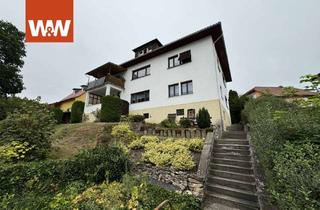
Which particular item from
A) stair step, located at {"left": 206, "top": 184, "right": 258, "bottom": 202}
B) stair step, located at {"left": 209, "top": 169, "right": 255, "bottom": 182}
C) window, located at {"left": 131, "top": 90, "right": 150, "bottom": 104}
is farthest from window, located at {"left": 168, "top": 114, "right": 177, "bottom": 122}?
stair step, located at {"left": 206, "top": 184, "right": 258, "bottom": 202}

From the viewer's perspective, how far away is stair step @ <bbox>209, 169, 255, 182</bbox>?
16.3ft

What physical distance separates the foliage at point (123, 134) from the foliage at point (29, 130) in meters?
3.78

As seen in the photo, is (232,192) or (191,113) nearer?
(232,192)

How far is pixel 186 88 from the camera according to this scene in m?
12.8

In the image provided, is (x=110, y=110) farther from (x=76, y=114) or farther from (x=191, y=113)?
(x=191, y=113)

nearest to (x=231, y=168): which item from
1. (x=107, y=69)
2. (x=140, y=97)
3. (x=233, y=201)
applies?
(x=233, y=201)

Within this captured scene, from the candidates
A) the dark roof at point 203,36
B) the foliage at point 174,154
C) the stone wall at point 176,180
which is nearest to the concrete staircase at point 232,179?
the stone wall at point 176,180

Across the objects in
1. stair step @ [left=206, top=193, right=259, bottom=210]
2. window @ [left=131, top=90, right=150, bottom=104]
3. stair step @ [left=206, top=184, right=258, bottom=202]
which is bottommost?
stair step @ [left=206, top=193, right=259, bottom=210]

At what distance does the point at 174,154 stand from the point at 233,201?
2.66 meters

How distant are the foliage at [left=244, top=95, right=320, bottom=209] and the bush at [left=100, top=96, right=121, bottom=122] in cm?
1209

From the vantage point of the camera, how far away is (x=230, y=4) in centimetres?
984

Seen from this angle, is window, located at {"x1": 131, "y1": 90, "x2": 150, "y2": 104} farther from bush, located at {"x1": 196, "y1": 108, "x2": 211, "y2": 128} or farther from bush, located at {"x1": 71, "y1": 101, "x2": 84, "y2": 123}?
bush, located at {"x1": 196, "y1": 108, "x2": 211, "y2": 128}

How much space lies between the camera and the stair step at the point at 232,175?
4971 mm

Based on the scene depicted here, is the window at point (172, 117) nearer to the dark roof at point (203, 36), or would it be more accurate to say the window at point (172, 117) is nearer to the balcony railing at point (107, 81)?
the dark roof at point (203, 36)
